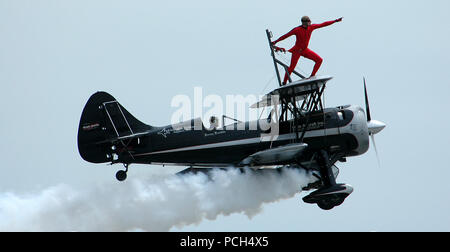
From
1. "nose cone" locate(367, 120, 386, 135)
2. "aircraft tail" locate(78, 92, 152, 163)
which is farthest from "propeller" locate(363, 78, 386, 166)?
"aircraft tail" locate(78, 92, 152, 163)

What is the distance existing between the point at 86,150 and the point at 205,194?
12.4 feet

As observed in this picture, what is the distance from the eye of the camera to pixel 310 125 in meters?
40.6

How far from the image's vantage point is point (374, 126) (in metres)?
41.4

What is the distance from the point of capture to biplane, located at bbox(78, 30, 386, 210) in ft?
133

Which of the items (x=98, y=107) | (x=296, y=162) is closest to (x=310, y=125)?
(x=296, y=162)

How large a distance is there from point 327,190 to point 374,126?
2686mm

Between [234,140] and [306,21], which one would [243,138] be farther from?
[306,21]

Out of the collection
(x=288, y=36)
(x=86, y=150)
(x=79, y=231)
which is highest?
(x=288, y=36)

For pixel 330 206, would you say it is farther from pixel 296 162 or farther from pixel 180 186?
pixel 180 186

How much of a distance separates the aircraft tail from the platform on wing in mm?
3856

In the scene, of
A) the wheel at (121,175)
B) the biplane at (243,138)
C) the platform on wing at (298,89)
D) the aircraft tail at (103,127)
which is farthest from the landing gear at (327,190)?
the wheel at (121,175)

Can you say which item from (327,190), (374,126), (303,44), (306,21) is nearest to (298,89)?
(303,44)

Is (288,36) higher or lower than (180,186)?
higher

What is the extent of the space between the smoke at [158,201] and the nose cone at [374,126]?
2.34m
